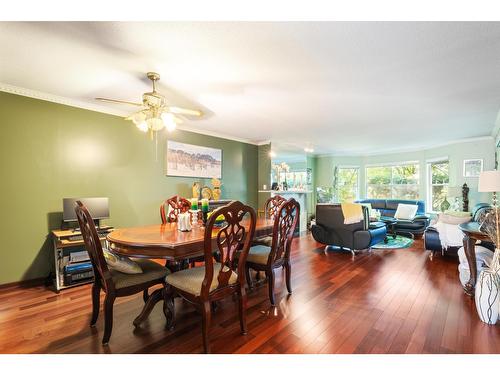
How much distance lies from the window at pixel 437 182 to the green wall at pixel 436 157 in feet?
0.44

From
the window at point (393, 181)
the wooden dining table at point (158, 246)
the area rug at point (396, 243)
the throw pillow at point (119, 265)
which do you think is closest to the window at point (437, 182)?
the window at point (393, 181)

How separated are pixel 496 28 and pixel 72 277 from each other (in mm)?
4603

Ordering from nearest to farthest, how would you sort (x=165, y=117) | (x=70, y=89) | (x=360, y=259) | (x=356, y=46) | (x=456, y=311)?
1. (x=356, y=46)
2. (x=456, y=311)
3. (x=165, y=117)
4. (x=70, y=89)
5. (x=360, y=259)

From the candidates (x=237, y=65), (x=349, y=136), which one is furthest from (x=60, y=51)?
(x=349, y=136)

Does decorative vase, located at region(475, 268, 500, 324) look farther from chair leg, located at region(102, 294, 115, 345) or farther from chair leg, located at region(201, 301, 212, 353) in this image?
chair leg, located at region(102, 294, 115, 345)

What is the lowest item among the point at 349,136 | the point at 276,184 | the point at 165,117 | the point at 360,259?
the point at 360,259

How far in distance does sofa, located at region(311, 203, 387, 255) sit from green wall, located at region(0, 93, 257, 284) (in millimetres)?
2977

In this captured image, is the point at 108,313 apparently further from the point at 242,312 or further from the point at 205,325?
the point at 242,312

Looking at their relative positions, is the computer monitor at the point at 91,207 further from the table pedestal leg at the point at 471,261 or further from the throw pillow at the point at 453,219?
the throw pillow at the point at 453,219

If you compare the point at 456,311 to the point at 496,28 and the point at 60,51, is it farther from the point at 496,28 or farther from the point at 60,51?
the point at 60,51

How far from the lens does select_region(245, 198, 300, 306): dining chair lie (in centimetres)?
221

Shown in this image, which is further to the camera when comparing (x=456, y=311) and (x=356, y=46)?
(x=456, y=311)

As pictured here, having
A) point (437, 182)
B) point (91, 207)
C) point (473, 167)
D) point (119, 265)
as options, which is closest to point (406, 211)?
point (437, 182)
